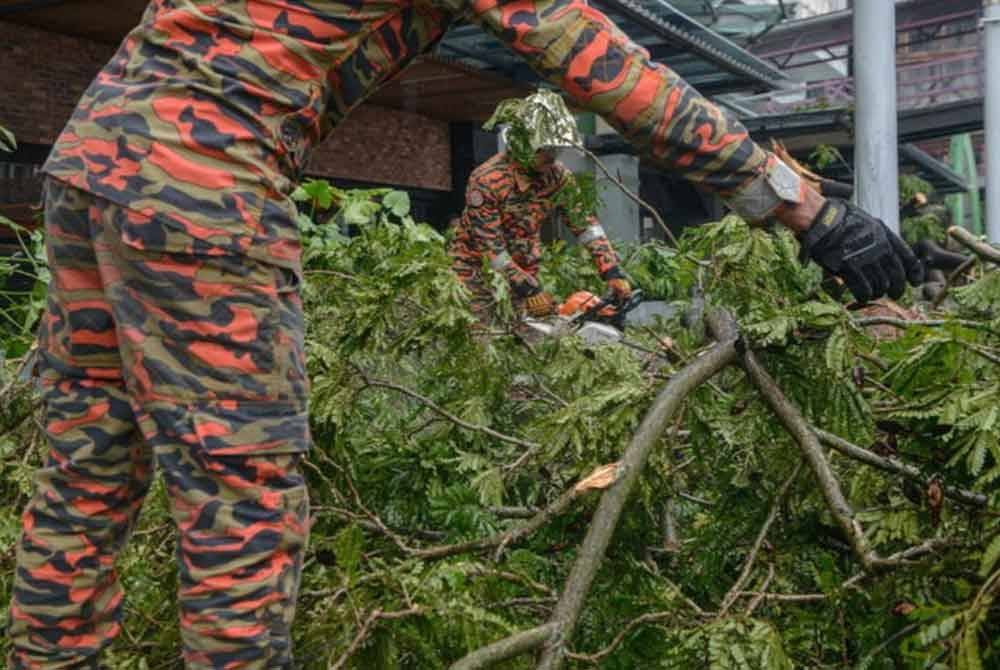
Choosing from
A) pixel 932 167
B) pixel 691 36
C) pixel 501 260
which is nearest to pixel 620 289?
pixel 501 260

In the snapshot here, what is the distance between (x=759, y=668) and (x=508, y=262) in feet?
15.4

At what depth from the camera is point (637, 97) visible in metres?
2.02

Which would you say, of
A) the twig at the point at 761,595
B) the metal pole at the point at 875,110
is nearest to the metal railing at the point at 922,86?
the metal pole at the point at 875,110

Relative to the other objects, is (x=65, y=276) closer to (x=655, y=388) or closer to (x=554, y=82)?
(x=554, y=82)

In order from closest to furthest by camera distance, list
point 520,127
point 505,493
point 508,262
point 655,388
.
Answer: point 655,388, point 505,493, point 520,127, point 508,262

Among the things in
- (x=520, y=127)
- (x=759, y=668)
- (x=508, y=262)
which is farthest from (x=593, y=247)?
(x=759, y=668)

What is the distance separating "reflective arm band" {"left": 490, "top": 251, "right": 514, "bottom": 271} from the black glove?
437cm

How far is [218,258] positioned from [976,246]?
1498mm

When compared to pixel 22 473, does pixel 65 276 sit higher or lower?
higher

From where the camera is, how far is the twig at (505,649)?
190 centimetres

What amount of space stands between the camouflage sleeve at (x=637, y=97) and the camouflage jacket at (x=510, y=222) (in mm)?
4297

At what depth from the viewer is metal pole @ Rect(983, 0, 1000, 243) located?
43.0 ft

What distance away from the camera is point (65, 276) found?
80.7 inches

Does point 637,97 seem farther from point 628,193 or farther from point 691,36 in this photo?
point 691,36
